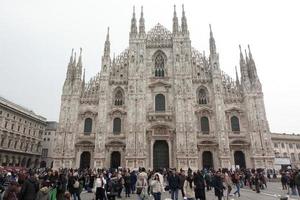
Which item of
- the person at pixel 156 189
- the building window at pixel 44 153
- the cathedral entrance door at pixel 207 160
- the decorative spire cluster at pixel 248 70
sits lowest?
the person at pixel 156 189

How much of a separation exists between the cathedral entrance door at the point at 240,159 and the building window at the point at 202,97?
8040 mm

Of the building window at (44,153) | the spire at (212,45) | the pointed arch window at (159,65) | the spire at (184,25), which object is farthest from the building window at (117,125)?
the building window at (44,153)

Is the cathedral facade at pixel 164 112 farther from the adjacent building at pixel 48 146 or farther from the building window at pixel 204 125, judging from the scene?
the adjacent building at pixel 48 146

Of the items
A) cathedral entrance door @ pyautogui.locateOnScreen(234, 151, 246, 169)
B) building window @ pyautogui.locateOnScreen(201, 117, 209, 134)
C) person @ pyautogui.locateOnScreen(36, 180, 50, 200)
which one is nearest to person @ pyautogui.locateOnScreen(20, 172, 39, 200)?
person @ pyautogui.locateOnScreen(36, 180, 50, 200)

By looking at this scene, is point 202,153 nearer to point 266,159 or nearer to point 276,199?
point 266,159

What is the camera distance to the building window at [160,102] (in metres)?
33.9

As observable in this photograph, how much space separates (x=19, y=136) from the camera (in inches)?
1658

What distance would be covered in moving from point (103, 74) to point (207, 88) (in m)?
15.1

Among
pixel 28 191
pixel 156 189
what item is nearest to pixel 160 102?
pixel 156 189

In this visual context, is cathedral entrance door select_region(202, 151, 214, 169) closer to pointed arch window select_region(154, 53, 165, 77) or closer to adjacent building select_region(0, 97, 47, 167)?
pointed arch window select_region(154, 53, 165, 77)

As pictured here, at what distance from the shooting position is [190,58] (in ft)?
116

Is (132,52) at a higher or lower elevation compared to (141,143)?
higher

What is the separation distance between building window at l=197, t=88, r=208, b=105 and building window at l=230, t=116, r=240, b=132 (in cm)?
429

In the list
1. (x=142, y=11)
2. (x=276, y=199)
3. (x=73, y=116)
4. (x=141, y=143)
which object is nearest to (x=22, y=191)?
(x=276, y=199)
